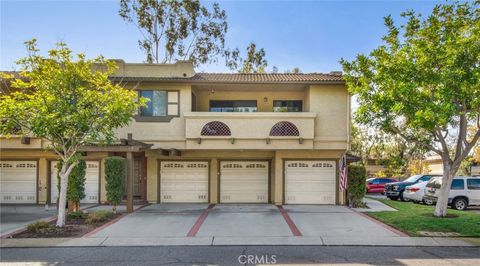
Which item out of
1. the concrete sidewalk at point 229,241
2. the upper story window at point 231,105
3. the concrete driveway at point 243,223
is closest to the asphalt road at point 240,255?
the concrete sidewalk at point 229,241

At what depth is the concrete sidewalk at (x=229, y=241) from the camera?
1116 cm

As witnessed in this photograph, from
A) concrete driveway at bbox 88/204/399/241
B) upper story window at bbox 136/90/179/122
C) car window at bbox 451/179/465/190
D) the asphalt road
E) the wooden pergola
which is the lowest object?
concrete driveway at bbox 88/204/399/241

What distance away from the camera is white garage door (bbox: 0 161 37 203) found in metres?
21.4

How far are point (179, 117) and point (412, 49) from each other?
10.4 metres

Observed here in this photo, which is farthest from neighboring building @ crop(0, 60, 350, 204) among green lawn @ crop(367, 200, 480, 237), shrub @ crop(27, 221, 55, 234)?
green lawn @ crop(367, 200, 480, 237)

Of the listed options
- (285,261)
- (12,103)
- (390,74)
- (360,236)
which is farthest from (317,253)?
(12,103)

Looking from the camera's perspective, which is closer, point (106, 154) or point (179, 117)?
point (179, 117)

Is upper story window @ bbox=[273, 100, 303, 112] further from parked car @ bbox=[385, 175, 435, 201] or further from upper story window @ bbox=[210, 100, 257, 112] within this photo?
parked car @ bbox=[385, 175, 435, 201]

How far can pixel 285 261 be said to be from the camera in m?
9.32

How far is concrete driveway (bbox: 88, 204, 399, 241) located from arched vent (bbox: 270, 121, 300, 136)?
3.41m

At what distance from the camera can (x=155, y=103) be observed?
19594 millimetres

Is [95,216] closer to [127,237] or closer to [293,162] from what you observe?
[127,237]

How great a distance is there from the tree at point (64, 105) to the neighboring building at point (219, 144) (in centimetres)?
367
